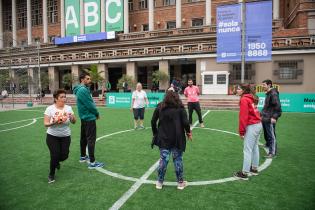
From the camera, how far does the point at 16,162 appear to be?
23.5 ft

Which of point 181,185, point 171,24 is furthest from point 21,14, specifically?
point 181,185

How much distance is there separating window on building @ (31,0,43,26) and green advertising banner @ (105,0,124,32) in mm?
18599

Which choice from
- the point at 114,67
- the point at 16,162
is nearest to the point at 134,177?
the point at 16,162

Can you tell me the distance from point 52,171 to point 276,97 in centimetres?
581

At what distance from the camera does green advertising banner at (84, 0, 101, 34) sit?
38844 mm

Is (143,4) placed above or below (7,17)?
below

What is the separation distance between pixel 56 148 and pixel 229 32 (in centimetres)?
1738

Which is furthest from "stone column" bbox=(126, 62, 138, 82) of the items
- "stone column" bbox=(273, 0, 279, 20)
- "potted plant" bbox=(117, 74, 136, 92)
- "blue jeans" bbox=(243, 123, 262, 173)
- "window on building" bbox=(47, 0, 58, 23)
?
"blue jeans" bbox=(243, 123, 262, 173)

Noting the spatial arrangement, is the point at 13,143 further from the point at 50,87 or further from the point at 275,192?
the point at 50,87

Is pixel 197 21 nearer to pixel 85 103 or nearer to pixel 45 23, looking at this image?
pixel 45 23

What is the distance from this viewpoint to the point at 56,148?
18.2ft

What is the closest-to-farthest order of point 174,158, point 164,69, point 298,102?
point 174,158
point 298,102
point 164,69

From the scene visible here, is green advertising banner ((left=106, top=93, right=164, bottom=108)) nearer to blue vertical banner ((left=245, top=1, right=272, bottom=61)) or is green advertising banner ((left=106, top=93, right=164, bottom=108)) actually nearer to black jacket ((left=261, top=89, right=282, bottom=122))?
blue vertical banner ((left=245, top=1, right=272, bottom=61))

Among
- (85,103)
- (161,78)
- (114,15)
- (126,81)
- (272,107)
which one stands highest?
(114,15)
